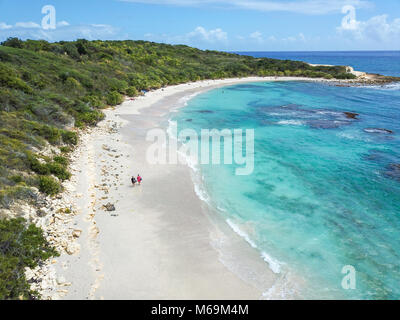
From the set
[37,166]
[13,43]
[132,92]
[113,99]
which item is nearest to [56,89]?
[113,99]

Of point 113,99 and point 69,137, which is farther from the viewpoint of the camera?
point 113,99

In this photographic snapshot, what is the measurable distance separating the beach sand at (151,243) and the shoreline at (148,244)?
0.15ft

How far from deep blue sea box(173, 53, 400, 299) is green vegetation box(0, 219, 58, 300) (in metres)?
10.9

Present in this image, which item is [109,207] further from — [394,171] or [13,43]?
[13,43]

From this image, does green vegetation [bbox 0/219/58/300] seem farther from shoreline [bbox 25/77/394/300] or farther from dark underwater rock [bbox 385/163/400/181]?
dark underwater rock [bbox 385/163/400/181]

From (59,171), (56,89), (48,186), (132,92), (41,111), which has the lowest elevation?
(48,186)

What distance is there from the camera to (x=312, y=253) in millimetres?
15594

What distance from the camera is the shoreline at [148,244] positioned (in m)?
12.5

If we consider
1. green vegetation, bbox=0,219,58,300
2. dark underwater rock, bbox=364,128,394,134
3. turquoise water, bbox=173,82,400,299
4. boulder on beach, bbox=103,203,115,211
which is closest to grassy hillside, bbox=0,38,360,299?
green vegetation, bbox=0,219,58,300

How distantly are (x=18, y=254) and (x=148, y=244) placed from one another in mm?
6133

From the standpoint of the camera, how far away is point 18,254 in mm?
12414

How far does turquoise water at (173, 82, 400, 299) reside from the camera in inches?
575

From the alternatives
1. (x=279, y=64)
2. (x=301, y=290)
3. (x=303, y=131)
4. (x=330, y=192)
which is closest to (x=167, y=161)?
(x=330, y=192)

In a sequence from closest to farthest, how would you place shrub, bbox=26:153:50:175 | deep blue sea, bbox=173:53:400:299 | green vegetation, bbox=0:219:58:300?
green vegetation, bbox=0:219:58:300 → deep blue sea, bbox=173:53:400:299 → shrub, bbox=26:153:50:175
